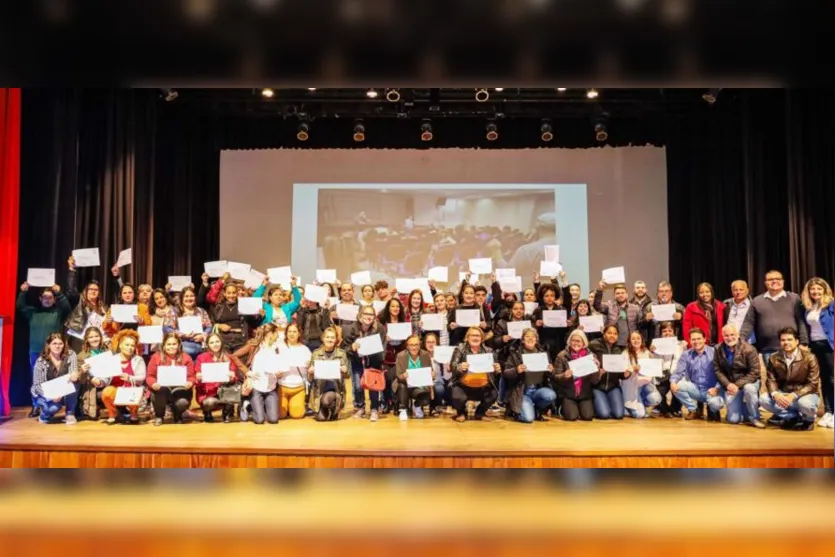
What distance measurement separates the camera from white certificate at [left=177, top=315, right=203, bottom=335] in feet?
22.6

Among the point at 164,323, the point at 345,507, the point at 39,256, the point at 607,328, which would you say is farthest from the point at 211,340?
the point at 345,507

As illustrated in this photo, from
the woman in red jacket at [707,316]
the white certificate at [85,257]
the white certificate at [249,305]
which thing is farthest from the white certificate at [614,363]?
the white certificate at [85,257]

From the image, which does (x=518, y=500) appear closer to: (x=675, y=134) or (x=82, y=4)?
(x=82, y=4)

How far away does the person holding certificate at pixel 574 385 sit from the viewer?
674 centimetres

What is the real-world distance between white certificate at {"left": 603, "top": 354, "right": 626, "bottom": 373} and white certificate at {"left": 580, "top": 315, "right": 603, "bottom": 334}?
398 mm

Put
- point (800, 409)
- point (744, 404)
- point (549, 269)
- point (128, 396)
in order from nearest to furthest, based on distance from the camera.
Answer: point (800, 409)
point (128, 396)
point (744, 404)
point (549, 269)

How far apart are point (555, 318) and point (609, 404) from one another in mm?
1050

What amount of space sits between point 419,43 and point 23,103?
27.3ft

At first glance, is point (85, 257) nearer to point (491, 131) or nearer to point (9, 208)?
point (9, 208)

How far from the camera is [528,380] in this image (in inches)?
268

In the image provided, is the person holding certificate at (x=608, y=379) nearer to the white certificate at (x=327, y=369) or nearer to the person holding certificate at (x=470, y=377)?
the person holding certificate at (x=470, y=377)

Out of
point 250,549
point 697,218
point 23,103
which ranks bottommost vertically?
point 250,549

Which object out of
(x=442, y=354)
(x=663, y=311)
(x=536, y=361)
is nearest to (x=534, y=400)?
(x=536, y=361)

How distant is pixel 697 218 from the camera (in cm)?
991
